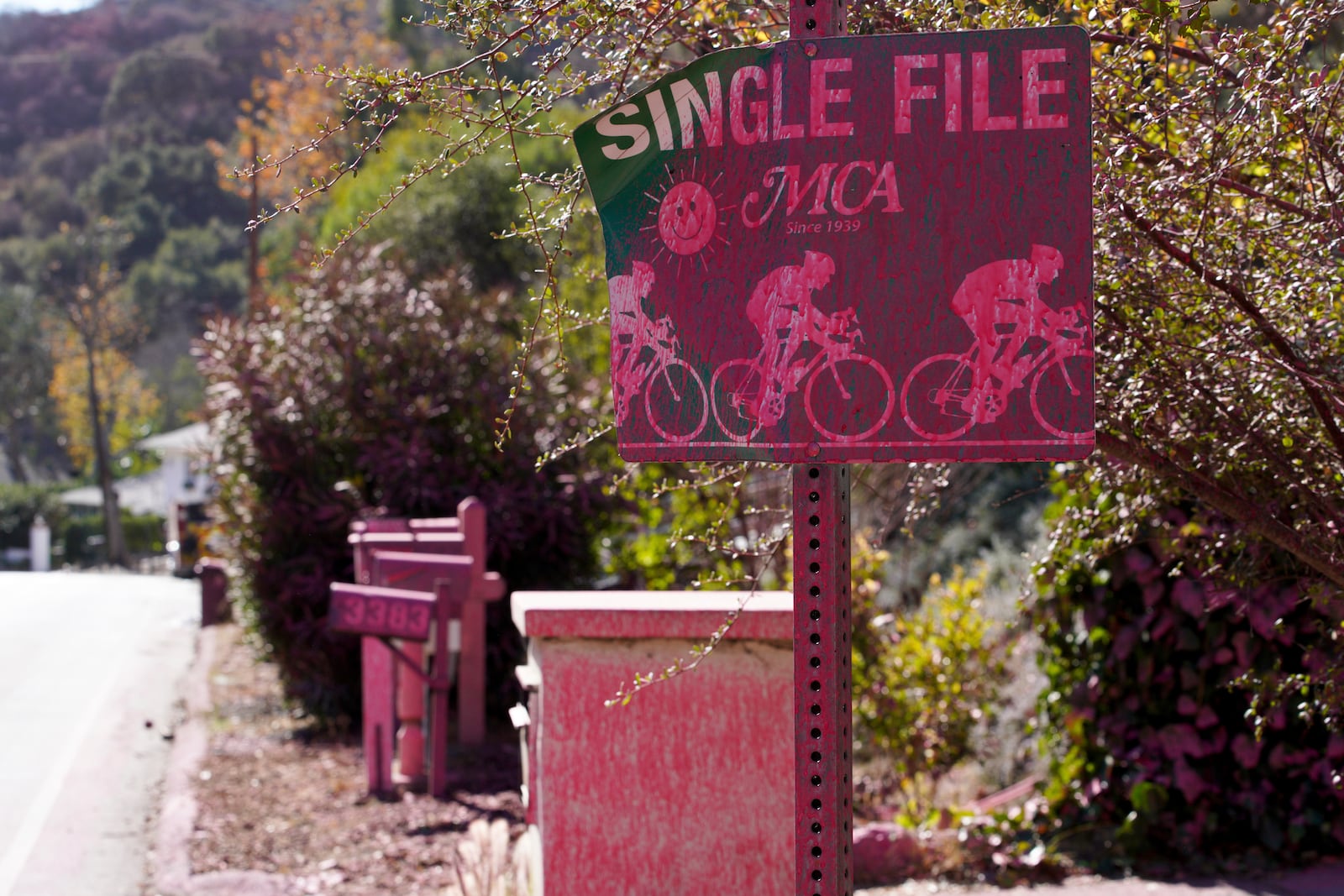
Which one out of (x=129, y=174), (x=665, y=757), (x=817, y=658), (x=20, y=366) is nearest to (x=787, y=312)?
(x=817, y=658)

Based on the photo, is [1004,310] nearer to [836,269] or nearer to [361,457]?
[836,269]

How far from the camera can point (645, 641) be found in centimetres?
323

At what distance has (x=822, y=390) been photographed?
1.90m

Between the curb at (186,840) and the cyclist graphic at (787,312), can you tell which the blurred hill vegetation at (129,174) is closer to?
the curb at (186,840)

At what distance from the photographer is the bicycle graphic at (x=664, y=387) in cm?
196

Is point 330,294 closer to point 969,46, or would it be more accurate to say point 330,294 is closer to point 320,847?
point 320,847

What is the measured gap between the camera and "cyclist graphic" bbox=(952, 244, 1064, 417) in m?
1.83

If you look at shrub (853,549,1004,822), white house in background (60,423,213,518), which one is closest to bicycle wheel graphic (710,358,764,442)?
shrub (853,549,1004,822)

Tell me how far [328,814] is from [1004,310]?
5429 mm

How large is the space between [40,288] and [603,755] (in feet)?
241

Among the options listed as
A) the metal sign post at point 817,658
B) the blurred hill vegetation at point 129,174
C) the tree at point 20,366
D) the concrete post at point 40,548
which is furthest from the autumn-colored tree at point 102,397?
the metal sign post at point 817,658

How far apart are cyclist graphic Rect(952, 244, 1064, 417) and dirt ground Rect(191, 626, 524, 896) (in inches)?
131

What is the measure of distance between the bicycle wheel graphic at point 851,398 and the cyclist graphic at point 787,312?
0.04 m

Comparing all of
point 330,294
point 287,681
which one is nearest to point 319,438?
point 330,294
